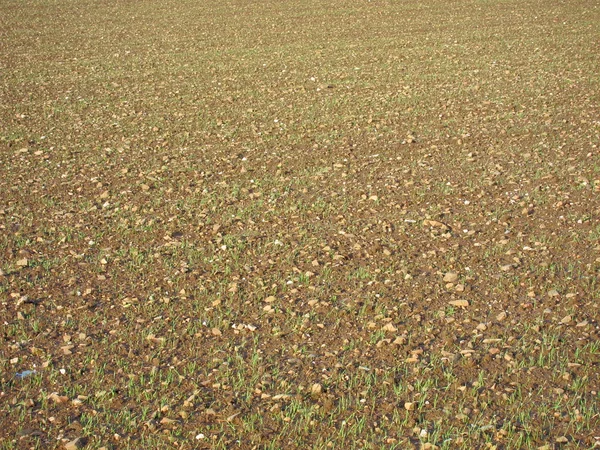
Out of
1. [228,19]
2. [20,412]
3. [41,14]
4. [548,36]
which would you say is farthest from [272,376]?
[41,14]

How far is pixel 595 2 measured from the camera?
21094 mm

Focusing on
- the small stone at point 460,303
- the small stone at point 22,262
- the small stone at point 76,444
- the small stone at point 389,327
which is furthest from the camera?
the small stone at point 22,262

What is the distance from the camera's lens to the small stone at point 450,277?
6.29 metres

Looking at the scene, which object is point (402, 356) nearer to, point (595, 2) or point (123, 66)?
point (123, 66)

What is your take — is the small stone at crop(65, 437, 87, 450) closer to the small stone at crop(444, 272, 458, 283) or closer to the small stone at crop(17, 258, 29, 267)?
the small stone at crop(17, 258, 29, 267)

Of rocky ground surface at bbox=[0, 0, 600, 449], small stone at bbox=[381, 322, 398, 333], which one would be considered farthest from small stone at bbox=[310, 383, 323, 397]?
small stone at bbox=[381, 322, 398, 333]

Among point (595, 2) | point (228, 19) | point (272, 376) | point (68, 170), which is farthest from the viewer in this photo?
point (595, 2)

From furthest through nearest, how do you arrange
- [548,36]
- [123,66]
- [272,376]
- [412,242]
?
[548,36] < [123,66] < [412,242] < [272,376]

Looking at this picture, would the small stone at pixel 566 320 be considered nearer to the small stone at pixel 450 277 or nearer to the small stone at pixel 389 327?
the small stone at pixel 450 277

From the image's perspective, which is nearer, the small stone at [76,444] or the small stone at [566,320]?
the small stone at [76,444]

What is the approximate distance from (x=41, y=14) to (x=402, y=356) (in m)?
18.0

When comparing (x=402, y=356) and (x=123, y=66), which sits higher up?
(x=123, y=66)

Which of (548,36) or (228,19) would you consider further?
(228,19)

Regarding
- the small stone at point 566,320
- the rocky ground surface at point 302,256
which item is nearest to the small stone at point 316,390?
the rocky ground surface at point 302,256
